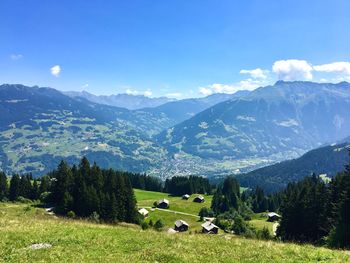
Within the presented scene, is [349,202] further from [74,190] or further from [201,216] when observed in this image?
[201,216]

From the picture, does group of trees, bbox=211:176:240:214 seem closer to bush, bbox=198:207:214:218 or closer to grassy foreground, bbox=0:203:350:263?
bush, bbox=198:207:214:218

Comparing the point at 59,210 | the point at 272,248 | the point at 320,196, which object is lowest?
the point at 59,210

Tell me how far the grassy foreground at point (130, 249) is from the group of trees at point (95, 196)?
48.4 metres

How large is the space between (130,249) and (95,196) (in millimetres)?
56520

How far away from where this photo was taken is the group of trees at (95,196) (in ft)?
249

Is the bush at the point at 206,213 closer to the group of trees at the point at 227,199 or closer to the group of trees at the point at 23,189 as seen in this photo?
the group of trees at the point at 227,199

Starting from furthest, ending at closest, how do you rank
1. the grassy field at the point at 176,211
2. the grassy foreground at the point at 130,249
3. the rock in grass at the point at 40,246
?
the grassy field at the point at 176,211, the rock in grass at the point at 40,246, the grassy foreground at the point at 130,249

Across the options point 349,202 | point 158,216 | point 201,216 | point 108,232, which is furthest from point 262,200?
point 108,232

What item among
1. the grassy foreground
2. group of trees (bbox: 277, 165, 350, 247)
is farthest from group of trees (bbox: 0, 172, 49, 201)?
the grassy foreground

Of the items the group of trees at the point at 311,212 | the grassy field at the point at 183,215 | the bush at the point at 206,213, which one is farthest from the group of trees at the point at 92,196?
the bush at the point at 206,213

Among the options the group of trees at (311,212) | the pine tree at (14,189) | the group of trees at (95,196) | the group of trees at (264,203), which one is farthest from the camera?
the group of trees at (264,203)

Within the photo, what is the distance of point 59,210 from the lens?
3155 inches

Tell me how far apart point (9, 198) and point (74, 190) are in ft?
202

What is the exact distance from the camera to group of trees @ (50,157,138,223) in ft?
249
